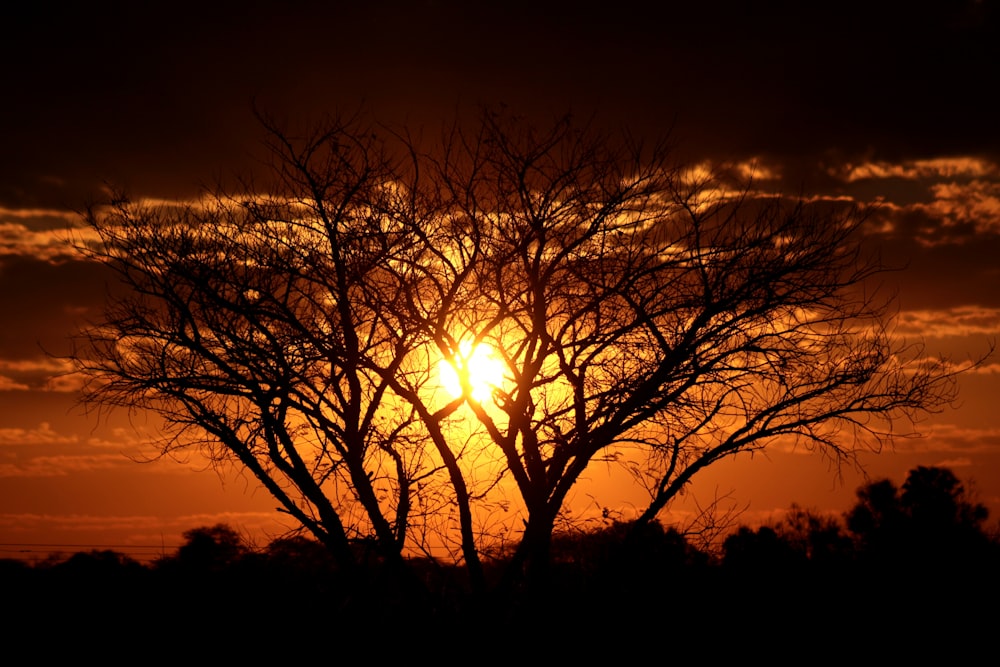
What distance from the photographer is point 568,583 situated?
14.6 meters

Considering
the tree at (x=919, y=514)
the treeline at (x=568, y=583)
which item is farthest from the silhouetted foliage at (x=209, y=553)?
the tree at (x=919, y=514)

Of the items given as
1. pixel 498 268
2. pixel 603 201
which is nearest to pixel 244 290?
pixel 498 268

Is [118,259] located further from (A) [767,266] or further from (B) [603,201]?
(A) [767,266]

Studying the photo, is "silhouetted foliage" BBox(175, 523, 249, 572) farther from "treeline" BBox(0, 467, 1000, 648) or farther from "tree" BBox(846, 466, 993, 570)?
"tree" BBox(846, 466, 993, 570)

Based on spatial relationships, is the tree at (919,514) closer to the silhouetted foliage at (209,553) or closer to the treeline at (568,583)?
the treeline at (568,583)

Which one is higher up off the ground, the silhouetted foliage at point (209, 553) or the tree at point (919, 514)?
the tree at point (919, 514)

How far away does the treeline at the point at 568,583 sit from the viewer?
14.5m

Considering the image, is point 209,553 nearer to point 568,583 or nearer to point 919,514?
point 568,583

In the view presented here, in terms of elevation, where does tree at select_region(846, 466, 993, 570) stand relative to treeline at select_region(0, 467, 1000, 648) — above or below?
above

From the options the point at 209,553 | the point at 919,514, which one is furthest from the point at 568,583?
the point at 919,514

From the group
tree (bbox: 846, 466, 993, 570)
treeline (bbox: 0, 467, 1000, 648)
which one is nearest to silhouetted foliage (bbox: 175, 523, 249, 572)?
treeline (bbox: 0, 467, 1000, 648)

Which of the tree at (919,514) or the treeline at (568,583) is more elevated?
the tree at (919,514)

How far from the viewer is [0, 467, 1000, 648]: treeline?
1452cm

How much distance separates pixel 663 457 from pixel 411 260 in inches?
189
